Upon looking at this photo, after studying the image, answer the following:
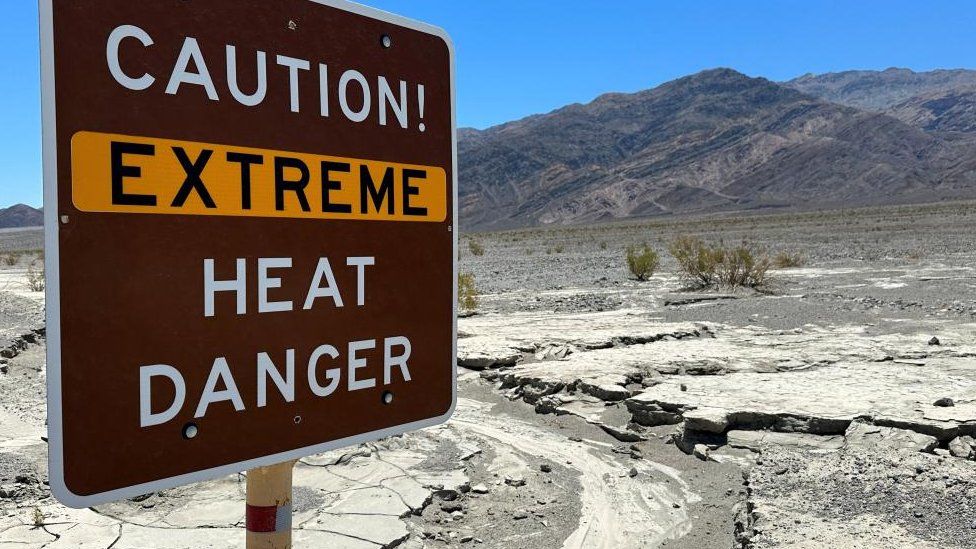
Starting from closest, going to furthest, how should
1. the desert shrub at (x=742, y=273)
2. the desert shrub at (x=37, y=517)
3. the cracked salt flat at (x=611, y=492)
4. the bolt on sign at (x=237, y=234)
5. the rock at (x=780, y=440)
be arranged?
the bolt on sign at (x=237, y=234) < the desert shrub at (x=37, y=517) < the cracked salt flat at (x=611, y=492) < the rock at (x=780, y=440) < the desert shrub at (x=742, y=273)

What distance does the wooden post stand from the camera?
4.90ft

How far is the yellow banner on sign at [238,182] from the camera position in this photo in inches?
47.4

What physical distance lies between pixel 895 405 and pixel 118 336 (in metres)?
6.32

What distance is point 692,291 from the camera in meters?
15.9

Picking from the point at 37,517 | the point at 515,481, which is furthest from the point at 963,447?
the point at 37,517

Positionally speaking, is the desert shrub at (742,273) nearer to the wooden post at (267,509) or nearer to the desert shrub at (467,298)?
the desert shrub at (467,298)

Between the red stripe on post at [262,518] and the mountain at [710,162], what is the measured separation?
89.8m

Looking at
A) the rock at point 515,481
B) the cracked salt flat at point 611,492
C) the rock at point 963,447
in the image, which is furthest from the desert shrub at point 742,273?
the rock at point 515,481

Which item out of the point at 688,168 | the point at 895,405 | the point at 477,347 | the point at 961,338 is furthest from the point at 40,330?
the point at 688,168

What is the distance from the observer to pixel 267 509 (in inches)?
58.7

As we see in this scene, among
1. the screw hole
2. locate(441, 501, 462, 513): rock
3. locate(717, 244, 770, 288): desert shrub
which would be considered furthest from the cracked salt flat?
locate(717, 244, 770, 288): desert shrub

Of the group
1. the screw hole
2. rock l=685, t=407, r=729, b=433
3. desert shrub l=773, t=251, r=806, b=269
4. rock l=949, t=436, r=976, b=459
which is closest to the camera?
the screw hole

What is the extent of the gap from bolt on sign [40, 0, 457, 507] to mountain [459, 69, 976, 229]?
89540mm

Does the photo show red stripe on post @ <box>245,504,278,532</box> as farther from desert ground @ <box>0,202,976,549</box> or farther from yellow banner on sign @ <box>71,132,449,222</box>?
desert ground @ <box>0,202,976,549</box>
